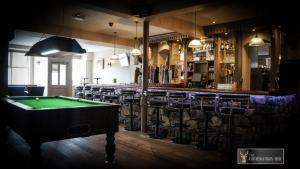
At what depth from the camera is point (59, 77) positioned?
44.1ft

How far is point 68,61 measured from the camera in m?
13.6

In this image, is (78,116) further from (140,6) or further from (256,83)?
(256,83)

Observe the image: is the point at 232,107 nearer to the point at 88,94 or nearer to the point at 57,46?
the point at 57,46

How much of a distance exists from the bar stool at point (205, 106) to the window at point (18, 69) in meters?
11.5

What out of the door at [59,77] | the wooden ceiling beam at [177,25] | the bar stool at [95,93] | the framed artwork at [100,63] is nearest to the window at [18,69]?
the door at [59,77]

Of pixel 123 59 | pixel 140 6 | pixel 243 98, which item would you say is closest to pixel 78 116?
pixel 243 98

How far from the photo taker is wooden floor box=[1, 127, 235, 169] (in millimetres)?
3459

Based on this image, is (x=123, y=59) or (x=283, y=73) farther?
(x=123, y=59)

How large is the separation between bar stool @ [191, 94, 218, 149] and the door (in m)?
10.3

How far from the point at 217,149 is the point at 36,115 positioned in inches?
130

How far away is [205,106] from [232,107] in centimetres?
50

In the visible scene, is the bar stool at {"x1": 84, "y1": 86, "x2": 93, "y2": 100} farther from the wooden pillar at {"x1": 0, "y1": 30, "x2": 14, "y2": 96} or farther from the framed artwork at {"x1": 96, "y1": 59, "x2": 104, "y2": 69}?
the framed artwork at {"x1": 96, "y1": 59, "x2": 104, "y2": 69}

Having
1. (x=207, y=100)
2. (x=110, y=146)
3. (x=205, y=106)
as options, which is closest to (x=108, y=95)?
(x=207, y=100)

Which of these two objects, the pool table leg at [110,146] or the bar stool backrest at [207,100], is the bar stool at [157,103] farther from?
the pool table leg at [110,146]
